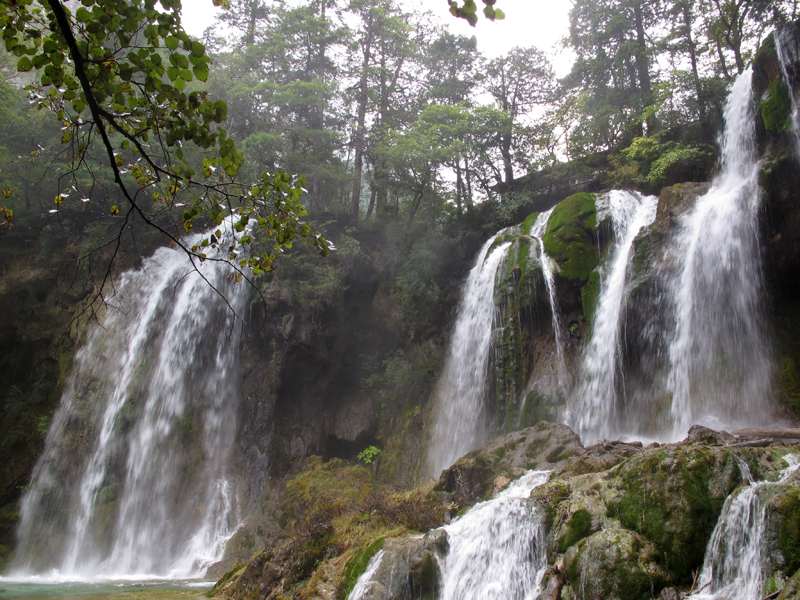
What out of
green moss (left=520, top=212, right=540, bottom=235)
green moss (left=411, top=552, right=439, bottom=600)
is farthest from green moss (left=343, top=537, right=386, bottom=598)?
green moss (left=520, top=212, right=540, bottom=235)

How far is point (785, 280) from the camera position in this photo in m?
8.20

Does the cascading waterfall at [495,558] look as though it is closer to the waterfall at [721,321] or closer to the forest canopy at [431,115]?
the waterfall at [721,321]

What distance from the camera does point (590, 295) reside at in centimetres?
1063

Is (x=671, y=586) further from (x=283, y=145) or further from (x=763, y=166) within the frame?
(x=283, y=145)

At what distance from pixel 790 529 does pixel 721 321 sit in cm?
602

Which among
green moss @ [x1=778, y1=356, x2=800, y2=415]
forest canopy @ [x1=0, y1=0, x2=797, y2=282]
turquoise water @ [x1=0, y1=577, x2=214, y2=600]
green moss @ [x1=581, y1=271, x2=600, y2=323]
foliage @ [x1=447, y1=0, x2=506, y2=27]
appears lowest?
turquoise water @ [x1=0, y1=577, x2=214, y2=600]

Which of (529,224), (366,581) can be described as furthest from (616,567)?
(529,224)

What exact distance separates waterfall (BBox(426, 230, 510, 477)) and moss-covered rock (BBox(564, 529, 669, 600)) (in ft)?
23.3

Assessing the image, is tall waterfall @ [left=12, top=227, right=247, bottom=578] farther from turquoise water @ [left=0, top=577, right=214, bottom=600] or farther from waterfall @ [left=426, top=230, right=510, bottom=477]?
waterfall @ [left=426, top=230, right=510, bottom=477]

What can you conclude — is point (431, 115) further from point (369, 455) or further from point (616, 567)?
point (616, 567)

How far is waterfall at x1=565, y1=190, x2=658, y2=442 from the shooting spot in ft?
29.7

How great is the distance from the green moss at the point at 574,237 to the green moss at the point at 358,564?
757 centimetres

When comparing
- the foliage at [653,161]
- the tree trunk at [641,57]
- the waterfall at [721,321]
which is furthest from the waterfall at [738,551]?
the tree trunk at [641,57]

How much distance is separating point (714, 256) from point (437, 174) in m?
10.2
